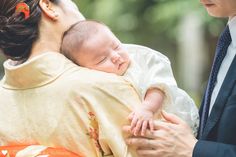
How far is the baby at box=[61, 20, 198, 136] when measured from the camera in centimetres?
220

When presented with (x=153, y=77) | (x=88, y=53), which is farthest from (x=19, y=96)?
(x=153, y=77)

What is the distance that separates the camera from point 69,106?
220cm

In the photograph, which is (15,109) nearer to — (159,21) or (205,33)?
(159,21)

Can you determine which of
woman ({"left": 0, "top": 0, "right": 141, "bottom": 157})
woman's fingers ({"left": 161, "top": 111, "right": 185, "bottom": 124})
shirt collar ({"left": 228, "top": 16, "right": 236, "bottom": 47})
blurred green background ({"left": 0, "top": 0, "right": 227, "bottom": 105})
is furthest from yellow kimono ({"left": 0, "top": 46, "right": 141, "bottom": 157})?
blurred green background ({"left": 0, "top": 0, "right": 227, "bottom": 105})

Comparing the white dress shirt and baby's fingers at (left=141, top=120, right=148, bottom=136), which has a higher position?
the white dress shirt

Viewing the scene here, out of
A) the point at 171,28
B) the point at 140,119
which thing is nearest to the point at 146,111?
the point at 140,119

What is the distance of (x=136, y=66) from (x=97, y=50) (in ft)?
0.47

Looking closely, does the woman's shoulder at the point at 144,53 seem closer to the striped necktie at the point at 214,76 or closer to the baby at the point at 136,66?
the baby at the point at 136,66

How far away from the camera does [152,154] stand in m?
2.25

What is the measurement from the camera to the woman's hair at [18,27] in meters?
2.29

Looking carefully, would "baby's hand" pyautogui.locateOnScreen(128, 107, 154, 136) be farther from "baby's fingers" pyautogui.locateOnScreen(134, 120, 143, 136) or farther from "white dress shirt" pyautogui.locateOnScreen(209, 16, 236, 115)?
"white dress shirt" pyautogui.locateOnScreen(209, 16, 236, 115)

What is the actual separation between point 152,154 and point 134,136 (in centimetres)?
9

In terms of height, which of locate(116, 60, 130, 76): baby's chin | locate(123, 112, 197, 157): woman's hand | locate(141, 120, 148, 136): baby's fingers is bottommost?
locate(123, 112, 197, 157): woman's hand

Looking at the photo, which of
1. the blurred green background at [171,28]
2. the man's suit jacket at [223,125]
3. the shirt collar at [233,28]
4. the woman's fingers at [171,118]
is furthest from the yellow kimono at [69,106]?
the blurred green background at [171,28]
